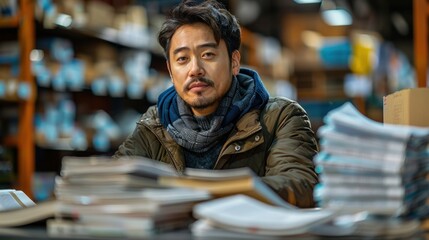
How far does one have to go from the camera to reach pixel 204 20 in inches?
112

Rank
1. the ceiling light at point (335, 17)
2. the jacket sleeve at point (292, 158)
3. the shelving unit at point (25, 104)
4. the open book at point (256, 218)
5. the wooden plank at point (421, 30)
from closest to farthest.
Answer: the open book at point (256, 218) < the jacket sleeve at point (292, 158) < the wooden plank at point (421, 30) < the shelving unit at point (25, 104) < the ceiling light at point (335, 17)

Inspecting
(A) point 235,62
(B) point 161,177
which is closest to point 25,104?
(A) point 235,62

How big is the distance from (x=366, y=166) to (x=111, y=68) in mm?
4461

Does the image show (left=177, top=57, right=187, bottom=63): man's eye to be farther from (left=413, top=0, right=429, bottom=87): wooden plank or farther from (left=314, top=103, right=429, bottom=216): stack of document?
(left=413, top=0, right=429, bottom=87): wooden plank

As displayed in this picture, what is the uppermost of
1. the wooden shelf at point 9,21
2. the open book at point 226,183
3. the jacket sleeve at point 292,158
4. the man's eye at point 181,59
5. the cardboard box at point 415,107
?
the wooden shelf at point 9,21

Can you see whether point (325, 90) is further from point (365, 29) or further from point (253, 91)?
point (253, 91)

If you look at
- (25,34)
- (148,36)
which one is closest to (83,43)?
(148,36)

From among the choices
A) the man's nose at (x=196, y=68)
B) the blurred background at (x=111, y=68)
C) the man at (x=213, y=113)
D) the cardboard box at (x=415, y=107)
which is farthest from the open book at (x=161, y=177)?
the blurred background at (x=111, y=68)

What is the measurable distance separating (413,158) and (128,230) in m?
0.58

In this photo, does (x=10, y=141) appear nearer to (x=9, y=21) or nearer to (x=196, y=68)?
(x=9, y=21)

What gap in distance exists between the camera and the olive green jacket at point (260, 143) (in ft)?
8.64

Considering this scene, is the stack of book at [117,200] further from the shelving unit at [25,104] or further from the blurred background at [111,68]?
the shelving unit at [25,104]

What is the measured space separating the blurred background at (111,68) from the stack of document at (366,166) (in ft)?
6.10

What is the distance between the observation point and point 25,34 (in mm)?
4539
